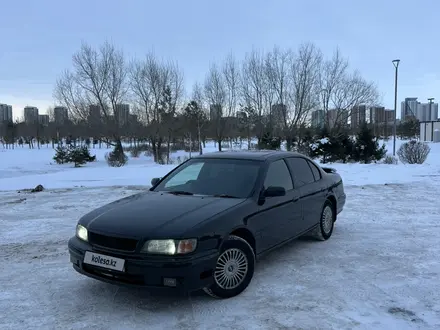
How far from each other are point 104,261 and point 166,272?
0.65 metres

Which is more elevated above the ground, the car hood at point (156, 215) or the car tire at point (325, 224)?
the car hood at point (156, 215)

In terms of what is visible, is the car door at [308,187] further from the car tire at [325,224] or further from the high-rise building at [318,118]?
the high-rise building at [318,118]

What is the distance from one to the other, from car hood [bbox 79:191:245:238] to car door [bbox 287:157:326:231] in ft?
4.70

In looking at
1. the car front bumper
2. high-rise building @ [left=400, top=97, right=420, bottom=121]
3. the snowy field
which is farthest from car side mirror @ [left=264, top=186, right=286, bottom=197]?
high-rise building @ [left=400, top=97, right=420, bottom=121]

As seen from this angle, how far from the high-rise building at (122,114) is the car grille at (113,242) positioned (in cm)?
3161

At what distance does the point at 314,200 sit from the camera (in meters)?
5.61

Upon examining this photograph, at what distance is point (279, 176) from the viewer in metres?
5.00

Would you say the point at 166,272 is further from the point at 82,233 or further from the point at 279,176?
the point at 279,176

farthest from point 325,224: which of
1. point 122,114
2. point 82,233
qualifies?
point 122,114

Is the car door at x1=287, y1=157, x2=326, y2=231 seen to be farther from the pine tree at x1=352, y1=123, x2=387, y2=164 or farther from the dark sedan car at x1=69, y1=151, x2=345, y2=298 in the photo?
the pine tree at x1=352, y1=123, x2=387, y2=164

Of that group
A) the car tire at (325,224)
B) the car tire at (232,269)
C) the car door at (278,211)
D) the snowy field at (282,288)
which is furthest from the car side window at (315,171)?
the car tire at (232,269)

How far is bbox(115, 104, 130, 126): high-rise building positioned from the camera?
34.1 m

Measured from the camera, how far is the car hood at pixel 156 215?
3.56 metres

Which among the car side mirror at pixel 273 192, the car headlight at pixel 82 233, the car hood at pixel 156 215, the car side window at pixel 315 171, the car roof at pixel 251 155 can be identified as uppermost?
the car roof at pixel 251 155
